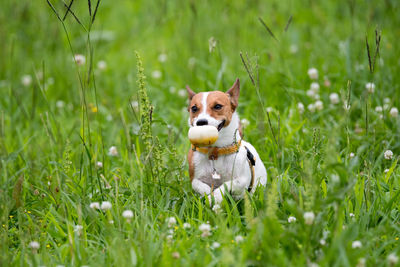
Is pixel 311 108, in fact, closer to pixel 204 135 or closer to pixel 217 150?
pixel 217 150

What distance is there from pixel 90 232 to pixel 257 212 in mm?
1040

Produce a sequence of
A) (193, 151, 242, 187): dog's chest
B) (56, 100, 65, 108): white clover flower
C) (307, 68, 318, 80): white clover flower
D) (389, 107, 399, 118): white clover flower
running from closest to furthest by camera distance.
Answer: (193, 151, 242, 187): dog's chest < (389, 107, 399, 118): white clover flower < (307, 68, 318, 80): white clover flower < (56, 100, 65, 108): white clover flower

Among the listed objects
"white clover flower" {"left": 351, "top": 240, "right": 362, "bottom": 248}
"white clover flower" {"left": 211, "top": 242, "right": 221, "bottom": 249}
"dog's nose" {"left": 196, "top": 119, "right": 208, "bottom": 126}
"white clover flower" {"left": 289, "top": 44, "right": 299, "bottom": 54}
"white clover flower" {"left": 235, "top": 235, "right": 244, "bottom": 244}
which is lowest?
"white clover flower" {"left": 211, "top": 242, "right": 221, "bottom": 249}

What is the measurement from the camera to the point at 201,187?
3.06 metres

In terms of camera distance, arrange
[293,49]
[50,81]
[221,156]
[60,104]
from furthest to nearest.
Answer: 1. [293,49]
2. [50,81]
3. [60,104]
4. [221,156]

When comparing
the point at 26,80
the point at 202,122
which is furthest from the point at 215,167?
the point at 26,80

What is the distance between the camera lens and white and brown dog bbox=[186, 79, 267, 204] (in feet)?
9.61

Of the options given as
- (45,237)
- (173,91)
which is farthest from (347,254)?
(173,91)

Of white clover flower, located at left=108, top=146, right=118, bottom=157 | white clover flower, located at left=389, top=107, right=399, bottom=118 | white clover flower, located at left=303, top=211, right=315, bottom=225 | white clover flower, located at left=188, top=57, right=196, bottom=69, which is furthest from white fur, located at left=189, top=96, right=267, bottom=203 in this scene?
white clover flower, located at left=188, top=57, right=196, bottom=69

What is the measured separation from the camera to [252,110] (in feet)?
15.5

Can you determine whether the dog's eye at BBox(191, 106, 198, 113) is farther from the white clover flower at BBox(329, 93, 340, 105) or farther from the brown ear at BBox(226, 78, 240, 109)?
the white clover flower at BBox(329, 93, 340, 105)

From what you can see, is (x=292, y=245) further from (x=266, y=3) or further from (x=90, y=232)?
(x=266, y=3)

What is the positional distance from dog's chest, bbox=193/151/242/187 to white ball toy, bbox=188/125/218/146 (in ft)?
0.84

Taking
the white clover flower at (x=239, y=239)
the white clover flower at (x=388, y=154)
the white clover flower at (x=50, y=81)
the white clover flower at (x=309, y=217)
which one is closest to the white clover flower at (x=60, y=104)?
the white clover flower at (x=50, y=81)
